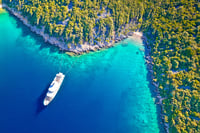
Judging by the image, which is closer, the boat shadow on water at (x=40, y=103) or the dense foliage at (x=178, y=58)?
the dense foliage at (x=178, y=58)

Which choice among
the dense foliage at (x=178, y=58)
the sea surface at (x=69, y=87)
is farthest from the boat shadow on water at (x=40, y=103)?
the dense foliage at (x=178, y=58)

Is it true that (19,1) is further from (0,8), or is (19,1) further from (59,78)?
(59,78)

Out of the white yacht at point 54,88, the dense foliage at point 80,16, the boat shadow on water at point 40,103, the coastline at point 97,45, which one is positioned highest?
the dense foliage at point 80,16

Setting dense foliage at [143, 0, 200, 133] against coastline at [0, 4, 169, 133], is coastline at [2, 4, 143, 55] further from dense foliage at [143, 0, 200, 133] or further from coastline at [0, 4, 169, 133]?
dense foliage at [143, 0, 200, 133]

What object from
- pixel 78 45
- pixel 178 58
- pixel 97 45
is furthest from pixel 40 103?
pixel 178 58

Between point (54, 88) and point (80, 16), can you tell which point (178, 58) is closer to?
point (80, 16)

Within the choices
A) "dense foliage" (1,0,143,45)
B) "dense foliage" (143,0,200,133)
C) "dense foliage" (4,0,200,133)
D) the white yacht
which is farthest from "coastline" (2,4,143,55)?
the white yacht

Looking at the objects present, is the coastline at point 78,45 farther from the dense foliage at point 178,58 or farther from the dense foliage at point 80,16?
the dense foliage at point 178,58
